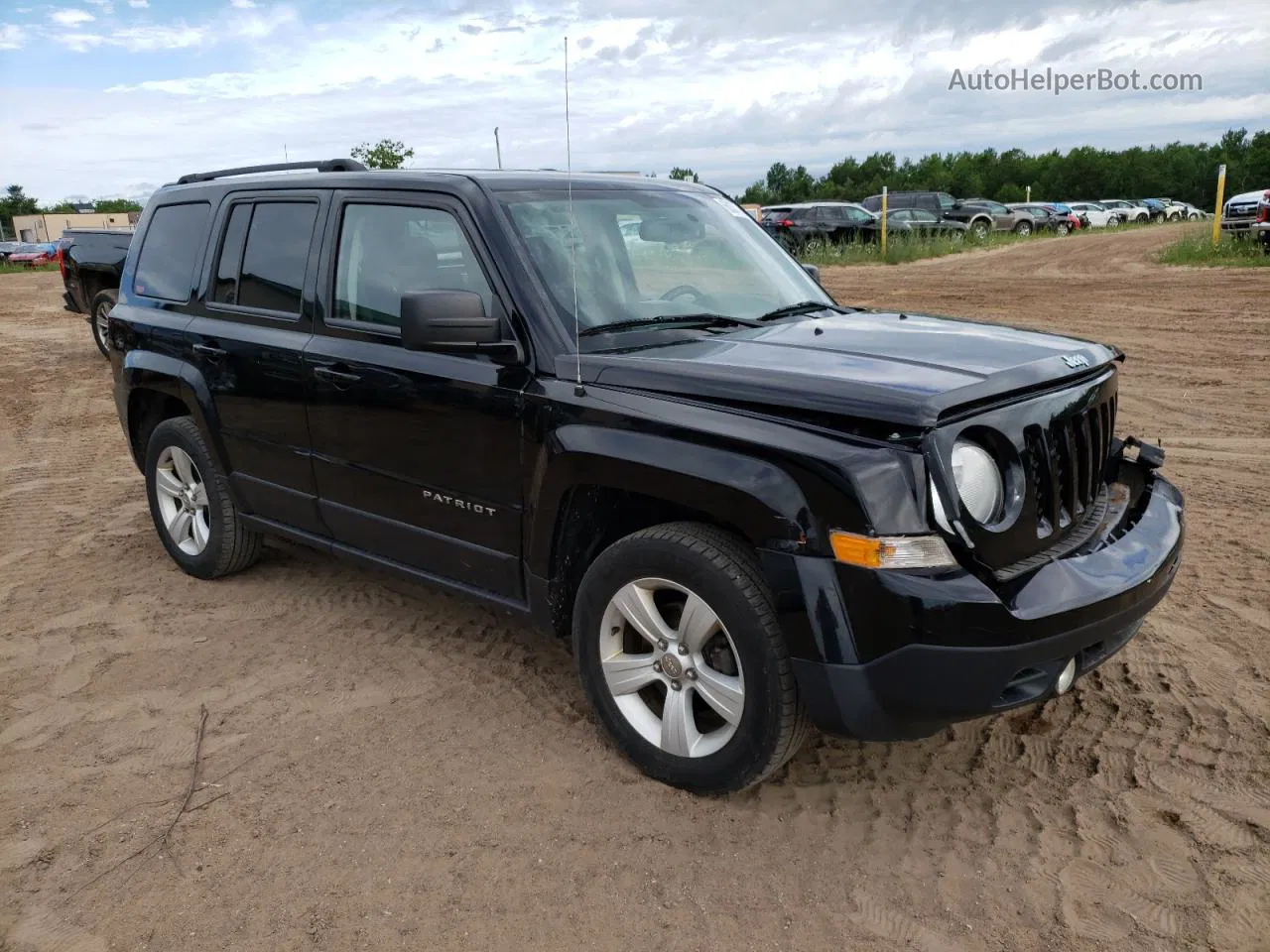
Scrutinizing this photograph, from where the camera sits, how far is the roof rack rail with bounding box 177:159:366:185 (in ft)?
15.3

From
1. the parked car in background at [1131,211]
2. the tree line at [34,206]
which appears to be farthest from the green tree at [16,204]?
the parked car in background at [1131,211]

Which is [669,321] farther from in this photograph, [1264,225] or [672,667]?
[1264,225]

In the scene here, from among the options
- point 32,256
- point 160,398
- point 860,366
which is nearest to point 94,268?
point 160,398

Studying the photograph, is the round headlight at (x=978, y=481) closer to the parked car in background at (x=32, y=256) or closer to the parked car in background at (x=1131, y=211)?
the parked car in background at (x=32, y=256)

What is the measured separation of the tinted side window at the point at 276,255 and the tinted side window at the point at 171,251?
1.63 ft

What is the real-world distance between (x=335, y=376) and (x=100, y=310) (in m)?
10.2

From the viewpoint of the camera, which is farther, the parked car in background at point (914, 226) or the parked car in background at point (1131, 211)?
the parked car in background at point (1131, 211)

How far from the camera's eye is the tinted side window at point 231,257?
4661 millimetres

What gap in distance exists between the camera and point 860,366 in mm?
3061

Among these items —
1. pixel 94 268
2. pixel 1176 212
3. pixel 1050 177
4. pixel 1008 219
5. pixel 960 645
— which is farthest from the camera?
pixel 1050 177

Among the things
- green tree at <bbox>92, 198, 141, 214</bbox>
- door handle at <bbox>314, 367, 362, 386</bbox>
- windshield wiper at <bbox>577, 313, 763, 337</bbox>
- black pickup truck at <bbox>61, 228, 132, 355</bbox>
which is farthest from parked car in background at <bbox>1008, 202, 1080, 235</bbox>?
green tree at <bbox>92, 198, 141, 214</bbox>

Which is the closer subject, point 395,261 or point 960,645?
point 960,645

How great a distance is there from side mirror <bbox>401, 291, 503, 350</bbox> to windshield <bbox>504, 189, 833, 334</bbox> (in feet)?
0.99

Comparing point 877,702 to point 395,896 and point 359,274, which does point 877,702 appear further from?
point 359,274
